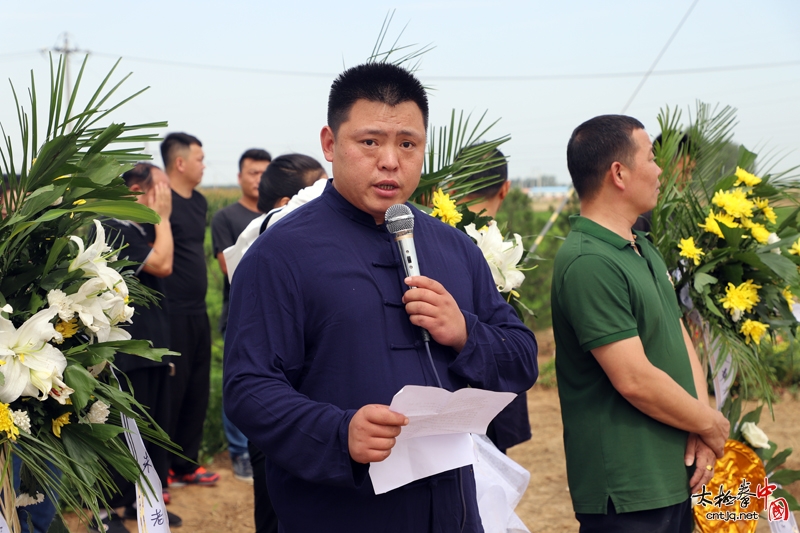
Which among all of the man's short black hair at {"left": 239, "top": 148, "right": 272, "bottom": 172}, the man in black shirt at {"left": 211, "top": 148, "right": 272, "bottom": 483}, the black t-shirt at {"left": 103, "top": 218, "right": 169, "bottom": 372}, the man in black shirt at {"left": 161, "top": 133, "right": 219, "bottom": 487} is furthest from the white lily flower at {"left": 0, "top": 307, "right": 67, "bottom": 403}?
the man's short black hair at {"left": 239, "top": 148, "right": 272, "bottom": 172}

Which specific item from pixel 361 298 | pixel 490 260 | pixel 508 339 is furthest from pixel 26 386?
pixel 490 260

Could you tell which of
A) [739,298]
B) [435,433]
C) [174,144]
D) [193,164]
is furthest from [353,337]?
[174,144]

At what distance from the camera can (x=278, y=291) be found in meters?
1.89

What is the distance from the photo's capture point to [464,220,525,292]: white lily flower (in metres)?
3.30

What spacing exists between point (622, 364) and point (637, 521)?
569 millimetres

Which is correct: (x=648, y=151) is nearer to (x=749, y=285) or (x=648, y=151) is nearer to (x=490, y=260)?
(x=490, y=260)

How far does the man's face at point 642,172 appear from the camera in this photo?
10.0ft

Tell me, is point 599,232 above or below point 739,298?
above

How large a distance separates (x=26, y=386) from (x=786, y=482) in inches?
150

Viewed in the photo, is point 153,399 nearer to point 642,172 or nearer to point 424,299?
point 642,172

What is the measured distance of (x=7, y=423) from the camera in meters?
→ 1.87

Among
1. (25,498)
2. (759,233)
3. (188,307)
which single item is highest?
(759,233)

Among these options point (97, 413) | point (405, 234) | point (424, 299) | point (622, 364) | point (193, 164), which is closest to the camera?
point (424, 299)

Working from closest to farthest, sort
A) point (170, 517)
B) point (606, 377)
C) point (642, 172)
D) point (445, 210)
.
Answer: point (606, 377) → point (642, 172) → point (445, 210) → point (170, 517)
